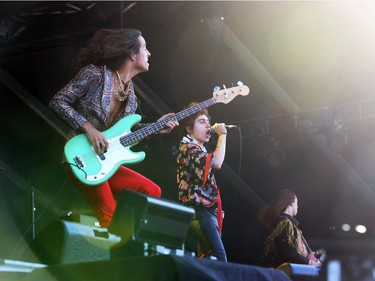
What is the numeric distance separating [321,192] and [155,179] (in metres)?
2.50

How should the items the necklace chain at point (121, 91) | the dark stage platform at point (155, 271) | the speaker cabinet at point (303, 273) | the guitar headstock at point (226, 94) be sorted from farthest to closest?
the guitar headstock at point (226, 94) → the necklace chain at point (121, 91) → the speaker cabinet at point (303, 273) → the dark stage platform at point (155, 271)

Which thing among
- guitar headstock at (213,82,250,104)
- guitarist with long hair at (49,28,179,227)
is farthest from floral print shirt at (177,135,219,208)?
guitarist with long hair at (49,28,179,227)

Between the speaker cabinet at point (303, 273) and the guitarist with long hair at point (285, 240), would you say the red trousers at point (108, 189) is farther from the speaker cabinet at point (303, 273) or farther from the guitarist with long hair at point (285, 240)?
the guitarist with long hair at point (285, 240)

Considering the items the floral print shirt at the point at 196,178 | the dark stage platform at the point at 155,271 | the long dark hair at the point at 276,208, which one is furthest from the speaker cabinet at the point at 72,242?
the long dark hair at the point at 276,208

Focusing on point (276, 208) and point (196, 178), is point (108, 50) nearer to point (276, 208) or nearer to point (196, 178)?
point (196, 178)

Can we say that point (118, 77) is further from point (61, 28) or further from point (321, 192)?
point (321, 192)

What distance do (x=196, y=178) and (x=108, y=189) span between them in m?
1.37

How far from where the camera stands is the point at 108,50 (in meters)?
3.72

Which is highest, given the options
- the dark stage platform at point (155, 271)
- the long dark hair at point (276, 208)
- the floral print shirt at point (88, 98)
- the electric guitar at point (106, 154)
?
the long dark hair at point (276, 208)

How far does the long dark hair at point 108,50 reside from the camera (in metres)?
3.72

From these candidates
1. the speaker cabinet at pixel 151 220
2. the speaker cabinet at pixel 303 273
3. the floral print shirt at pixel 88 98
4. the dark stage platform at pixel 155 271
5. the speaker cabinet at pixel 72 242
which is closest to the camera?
the dark stage platform at pixel 155 271

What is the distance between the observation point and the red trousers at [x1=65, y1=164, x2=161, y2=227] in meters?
3.42

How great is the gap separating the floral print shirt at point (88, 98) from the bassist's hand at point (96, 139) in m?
0.10

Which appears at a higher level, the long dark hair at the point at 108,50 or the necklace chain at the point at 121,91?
the long dark hair at the point at 108,50
